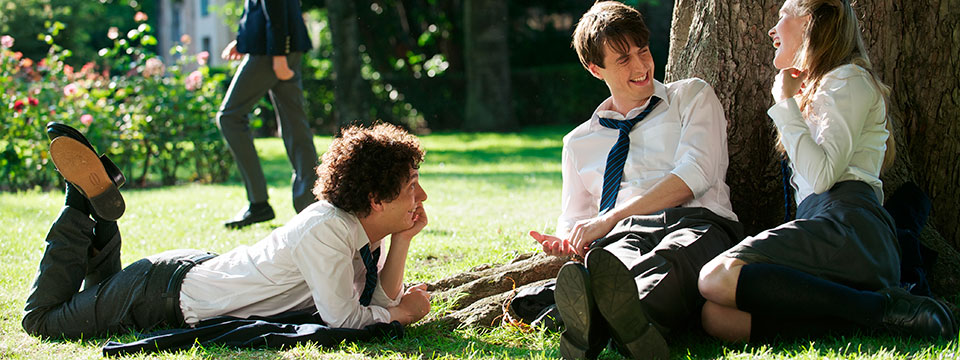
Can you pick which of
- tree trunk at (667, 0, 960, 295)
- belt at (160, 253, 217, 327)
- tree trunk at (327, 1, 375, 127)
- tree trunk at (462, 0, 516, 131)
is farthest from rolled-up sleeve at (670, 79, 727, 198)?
tree trunk at (462, 0, 516, 131)

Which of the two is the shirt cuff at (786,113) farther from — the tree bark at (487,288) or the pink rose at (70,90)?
the pink rose at (70,90)

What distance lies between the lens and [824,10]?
344 centimetres

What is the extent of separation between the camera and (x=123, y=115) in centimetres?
978

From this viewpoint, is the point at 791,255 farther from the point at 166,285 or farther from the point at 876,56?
the point at 166,285

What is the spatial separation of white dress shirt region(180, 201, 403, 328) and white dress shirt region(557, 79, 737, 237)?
0.93 meters

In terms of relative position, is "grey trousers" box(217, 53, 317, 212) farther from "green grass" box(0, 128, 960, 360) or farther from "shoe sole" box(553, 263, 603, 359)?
"shoe sole" box(553, 263, 603, 359)

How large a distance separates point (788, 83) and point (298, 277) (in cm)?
205

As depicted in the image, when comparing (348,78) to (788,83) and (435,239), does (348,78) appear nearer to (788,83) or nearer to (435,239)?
(435,239)

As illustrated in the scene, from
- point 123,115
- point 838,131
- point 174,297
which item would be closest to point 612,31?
point 838,131

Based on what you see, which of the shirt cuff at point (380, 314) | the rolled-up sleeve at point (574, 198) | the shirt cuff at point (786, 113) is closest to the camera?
the shirt cuff at point (786, 113)

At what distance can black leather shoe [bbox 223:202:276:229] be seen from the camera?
6637 mm

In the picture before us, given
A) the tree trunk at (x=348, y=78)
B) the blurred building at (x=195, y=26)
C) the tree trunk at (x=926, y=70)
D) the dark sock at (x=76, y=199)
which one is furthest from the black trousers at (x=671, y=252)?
the blurred building at (x=195, y=26)

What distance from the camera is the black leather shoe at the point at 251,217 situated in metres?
6.64

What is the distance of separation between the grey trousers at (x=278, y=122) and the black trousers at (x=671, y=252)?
3.48 meters
